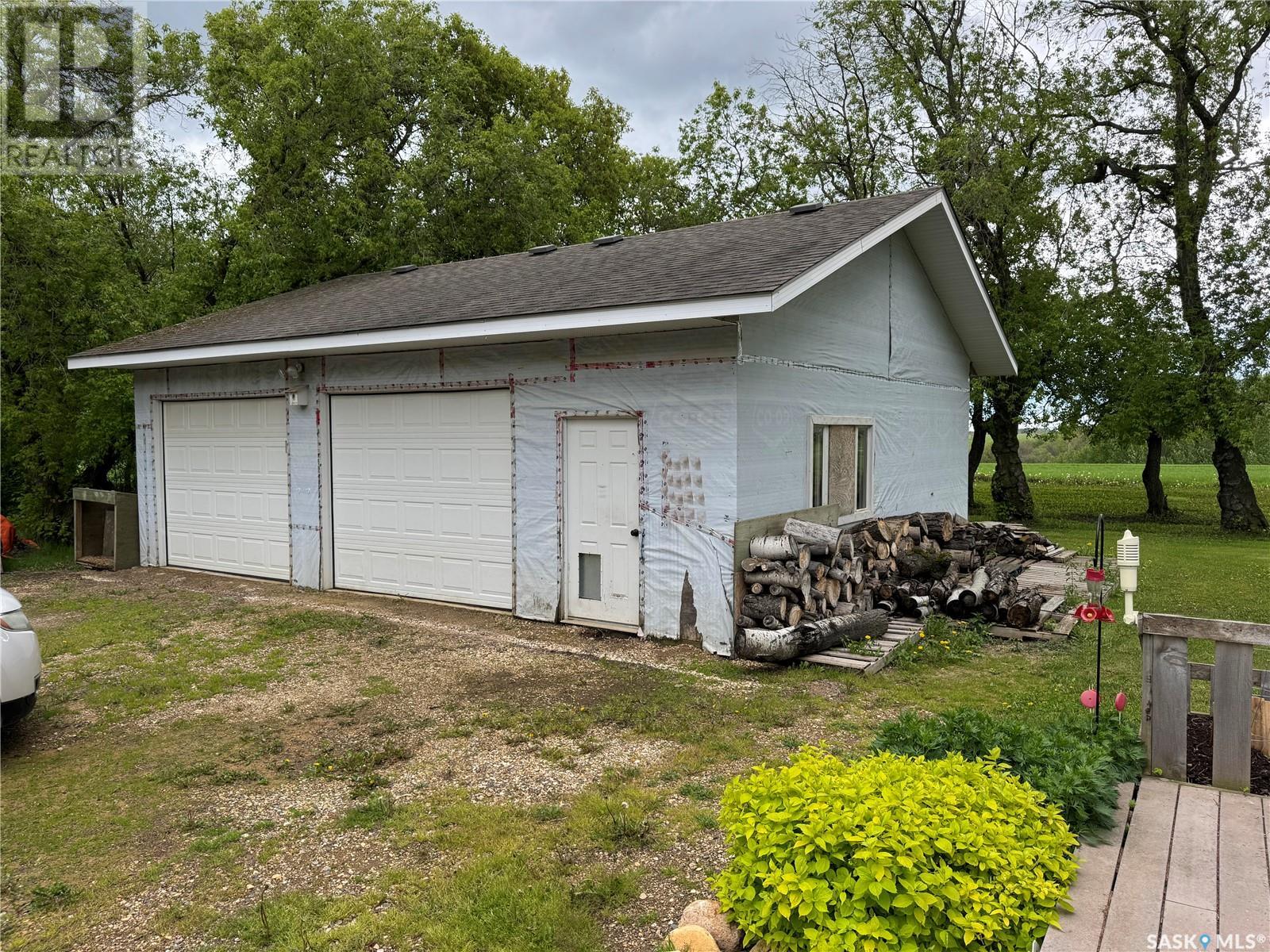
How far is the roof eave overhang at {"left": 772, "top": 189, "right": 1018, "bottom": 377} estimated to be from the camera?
7.58 metres

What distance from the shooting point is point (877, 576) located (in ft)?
29.4

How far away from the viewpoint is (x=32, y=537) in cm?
1452

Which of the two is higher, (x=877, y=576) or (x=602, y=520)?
(x=602, y=520)

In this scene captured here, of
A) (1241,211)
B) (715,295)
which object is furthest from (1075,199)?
(715,295)

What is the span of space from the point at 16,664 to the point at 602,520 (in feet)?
15.7

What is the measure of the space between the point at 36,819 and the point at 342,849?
1728 millimetres

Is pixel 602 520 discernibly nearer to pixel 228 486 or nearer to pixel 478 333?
pixel 478 333

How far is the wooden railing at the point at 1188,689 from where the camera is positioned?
3.49 m

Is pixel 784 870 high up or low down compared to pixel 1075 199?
down

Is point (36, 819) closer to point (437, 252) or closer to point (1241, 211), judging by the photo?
point (437, 252)

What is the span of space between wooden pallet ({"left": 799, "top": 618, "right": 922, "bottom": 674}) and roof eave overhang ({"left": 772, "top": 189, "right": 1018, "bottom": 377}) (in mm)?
3067

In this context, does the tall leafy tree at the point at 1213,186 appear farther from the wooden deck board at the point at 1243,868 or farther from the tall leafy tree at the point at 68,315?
the tall leafy tree at the point at 68,315

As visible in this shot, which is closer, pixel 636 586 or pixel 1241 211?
pixel 636 586

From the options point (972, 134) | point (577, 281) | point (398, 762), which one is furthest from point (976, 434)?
point (398, 762)
